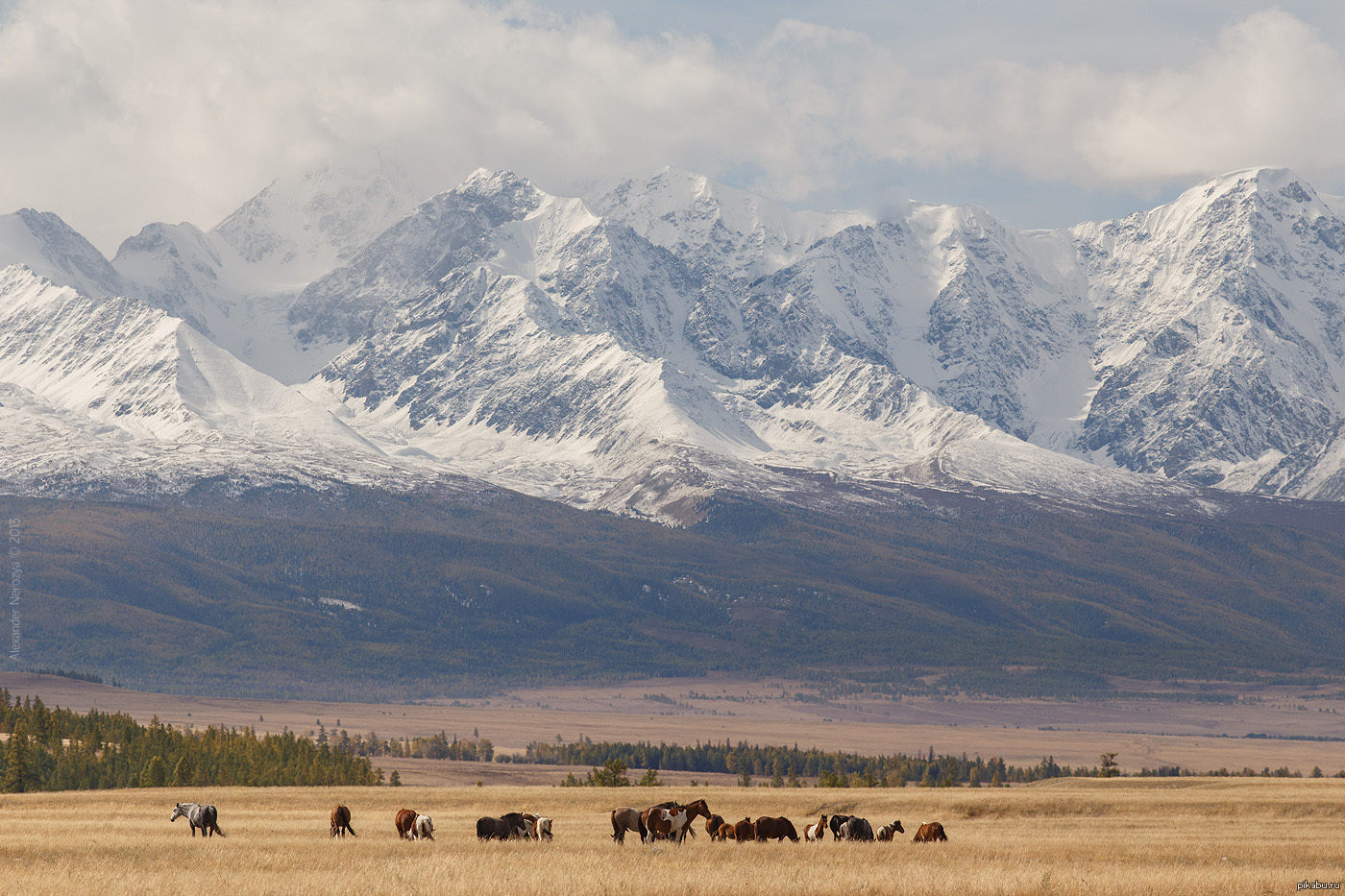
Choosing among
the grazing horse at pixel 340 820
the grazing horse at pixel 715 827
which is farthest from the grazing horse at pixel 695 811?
the grazing horse at pixel 340 820

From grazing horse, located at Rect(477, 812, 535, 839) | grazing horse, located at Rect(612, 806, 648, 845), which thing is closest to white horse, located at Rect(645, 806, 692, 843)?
grazing horse, located at Rect(612, 806, 648, 845)

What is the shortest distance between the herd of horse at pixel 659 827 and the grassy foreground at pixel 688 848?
1.10 meters

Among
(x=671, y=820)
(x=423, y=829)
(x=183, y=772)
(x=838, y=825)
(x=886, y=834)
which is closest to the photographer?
(x=671, y=820)

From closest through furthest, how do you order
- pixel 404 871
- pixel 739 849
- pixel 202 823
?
A: pixel 404 871 → pixel 739 849 → pixel 202 823

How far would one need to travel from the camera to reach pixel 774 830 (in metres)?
74.8

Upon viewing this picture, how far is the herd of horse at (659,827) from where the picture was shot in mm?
72188

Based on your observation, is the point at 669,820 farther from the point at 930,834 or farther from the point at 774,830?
the point at 930,834

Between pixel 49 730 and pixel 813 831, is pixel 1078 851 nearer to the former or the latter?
pixel 813 831

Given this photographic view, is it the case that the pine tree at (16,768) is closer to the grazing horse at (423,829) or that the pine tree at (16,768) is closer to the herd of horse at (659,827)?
the herd of horse at (659,827)

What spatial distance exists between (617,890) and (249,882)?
12.8 m

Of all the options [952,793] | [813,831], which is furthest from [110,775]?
[813,831]

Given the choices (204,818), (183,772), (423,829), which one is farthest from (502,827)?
(183,772)

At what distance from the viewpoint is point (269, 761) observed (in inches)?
6442

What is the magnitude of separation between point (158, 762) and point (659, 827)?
9131 centimetres
